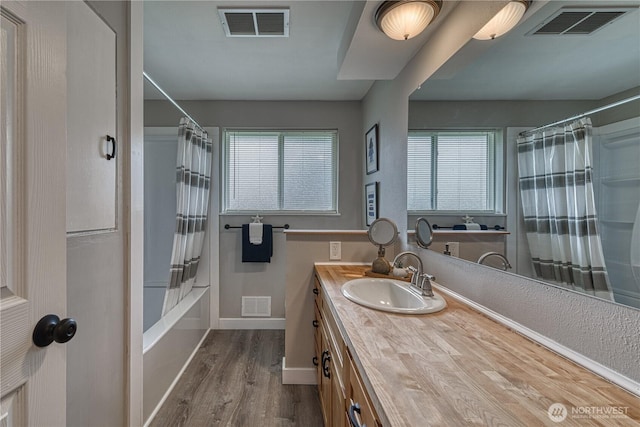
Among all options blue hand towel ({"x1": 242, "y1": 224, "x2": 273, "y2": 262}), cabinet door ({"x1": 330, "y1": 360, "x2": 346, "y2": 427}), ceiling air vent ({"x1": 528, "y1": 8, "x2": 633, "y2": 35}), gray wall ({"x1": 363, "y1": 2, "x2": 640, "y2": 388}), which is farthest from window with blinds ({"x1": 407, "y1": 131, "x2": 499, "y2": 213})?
blue hand towel ({"x1": 242, "y1": 224, "x2": 273, "y2": 262})

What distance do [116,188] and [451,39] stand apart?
167 cm

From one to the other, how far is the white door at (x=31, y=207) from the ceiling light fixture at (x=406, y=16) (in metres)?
1.22

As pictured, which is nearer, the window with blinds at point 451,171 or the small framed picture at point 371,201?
the window with blinds at point 451,171

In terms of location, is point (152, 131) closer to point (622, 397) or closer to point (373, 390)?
point (373, 390)

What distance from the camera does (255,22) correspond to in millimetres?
1712

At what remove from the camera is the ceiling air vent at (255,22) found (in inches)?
63.8

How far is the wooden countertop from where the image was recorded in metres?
0.53

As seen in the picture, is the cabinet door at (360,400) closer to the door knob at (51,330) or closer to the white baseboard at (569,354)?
the white baseboard at (569,354)

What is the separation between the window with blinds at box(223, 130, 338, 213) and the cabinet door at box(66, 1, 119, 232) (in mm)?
1804

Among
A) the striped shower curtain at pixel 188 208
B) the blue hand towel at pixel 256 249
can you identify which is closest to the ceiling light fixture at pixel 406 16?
the striped shower curtain at pixel 188 208

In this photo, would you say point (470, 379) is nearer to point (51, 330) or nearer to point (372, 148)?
point (51, 330)

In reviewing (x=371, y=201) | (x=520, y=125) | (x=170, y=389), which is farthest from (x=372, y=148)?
(x=170, y=389)

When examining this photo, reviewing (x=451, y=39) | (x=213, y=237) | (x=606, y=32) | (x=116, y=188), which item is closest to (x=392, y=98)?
(x=451, y=39)

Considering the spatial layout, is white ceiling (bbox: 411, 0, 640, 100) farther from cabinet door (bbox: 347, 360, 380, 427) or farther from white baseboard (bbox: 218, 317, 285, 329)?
white baseboard (bbox: 218, 317, 285, 329)
